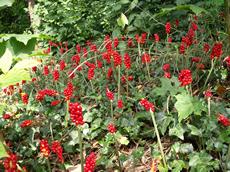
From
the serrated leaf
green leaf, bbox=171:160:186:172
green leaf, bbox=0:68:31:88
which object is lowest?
green leaf, bbox=171:160:186:172

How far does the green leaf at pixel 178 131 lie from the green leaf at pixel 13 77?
130 cm

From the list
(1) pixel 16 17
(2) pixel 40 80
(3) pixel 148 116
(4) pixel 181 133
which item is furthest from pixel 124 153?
(1) pixel 16 17

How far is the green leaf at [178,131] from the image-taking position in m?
2.09

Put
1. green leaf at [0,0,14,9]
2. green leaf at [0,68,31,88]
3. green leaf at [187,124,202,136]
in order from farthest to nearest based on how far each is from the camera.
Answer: green leaf at [187,124,202,136]
green leaf at [0,0,14,9]
green leaf at [0,68,31,88]

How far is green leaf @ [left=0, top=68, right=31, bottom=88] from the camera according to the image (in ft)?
3.31

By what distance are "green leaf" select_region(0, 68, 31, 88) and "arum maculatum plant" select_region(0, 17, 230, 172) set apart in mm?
378

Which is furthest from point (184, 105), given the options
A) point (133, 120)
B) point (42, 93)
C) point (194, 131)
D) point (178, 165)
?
point (42, 93)

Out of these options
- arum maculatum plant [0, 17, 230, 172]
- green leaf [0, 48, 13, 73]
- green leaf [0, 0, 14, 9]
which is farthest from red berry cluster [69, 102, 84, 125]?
green leaf [0, 0, 14, 9]

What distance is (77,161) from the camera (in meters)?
2.44

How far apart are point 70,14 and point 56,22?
0.39 m

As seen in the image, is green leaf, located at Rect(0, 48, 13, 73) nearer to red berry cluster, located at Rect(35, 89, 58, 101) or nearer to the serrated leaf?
the serrated leaf

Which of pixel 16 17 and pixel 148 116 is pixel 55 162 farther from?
pixel 16 17

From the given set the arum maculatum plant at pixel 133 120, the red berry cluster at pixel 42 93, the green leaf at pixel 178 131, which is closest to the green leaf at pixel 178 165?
the arum maculatum plant at pixel 133 120

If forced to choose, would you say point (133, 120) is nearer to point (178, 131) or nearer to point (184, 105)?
point (178, 131)
